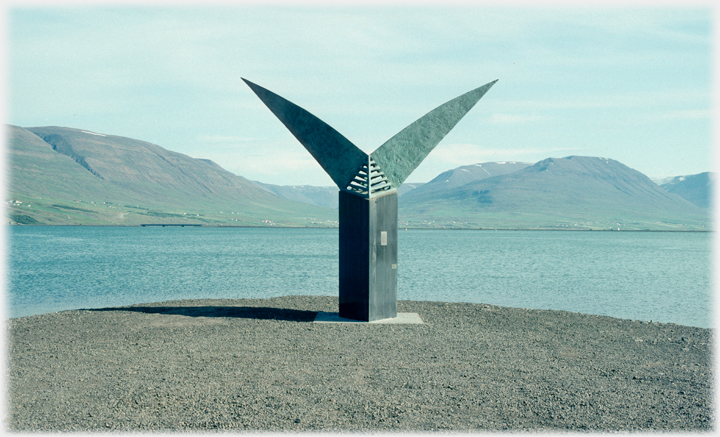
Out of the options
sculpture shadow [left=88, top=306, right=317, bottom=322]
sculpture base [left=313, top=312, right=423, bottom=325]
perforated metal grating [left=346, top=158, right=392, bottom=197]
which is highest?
perforated metal grating [left=346, top=158, right=392, bottom=197]

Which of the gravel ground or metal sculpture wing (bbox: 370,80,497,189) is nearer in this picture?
the gravel ground

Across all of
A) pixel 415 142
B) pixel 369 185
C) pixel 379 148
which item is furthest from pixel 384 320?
pixel 415 142

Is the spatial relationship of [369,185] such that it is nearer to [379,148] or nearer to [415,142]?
[379,148]

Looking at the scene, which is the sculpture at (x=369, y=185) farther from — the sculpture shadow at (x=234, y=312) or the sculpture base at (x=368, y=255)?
the sculpture shadow at (x=234, y=312)

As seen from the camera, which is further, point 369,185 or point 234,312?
point 234,312

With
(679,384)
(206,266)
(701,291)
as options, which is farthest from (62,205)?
(679,384)

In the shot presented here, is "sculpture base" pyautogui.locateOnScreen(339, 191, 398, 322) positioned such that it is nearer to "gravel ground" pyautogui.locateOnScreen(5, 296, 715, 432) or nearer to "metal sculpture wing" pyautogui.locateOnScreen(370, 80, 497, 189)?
"metal sculpture wing" pyautogui.locateOnScreen(370, 80, 497, 189)

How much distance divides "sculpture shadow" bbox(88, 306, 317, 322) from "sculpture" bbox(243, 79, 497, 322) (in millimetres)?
1577

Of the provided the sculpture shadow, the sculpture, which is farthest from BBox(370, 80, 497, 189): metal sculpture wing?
the sculpture shadow

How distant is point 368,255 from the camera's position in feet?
46.9

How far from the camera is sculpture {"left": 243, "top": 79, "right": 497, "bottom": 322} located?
1441 cm

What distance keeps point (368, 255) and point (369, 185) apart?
69.1 inches

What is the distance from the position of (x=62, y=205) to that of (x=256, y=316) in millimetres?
199780

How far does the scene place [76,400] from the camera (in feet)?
27.4
